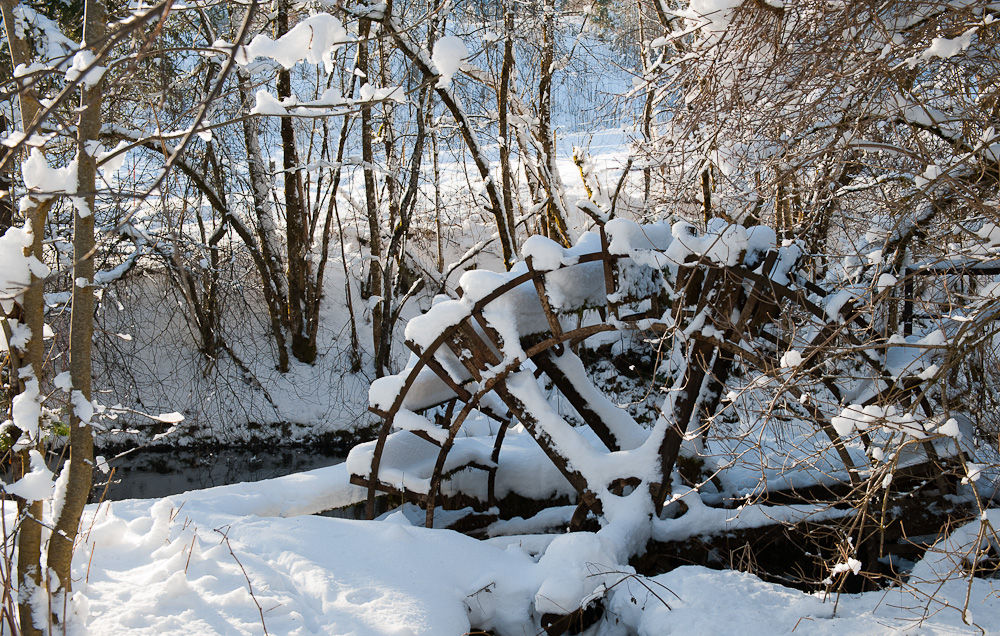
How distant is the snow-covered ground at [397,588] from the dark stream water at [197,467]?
13.9ft

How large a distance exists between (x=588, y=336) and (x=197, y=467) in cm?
583

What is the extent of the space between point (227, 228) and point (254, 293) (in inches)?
45.3

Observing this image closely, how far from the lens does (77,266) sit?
104 inches

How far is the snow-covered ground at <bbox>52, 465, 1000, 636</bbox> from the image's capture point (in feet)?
10.6

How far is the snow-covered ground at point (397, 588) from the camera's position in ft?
10.6

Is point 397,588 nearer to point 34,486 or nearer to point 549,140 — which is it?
point 34,486

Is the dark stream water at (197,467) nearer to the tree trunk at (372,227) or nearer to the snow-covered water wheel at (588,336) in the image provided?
the tree trunk at (372,227)

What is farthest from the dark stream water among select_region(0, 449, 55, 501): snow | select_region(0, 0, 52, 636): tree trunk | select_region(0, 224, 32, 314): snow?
select_region(0, 224, 32, 314): snow

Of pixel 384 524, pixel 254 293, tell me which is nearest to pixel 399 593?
pixel 384 524

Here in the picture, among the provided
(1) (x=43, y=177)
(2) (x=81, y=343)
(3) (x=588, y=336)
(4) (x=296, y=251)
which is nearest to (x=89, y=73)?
(1) (x=43, y=177)

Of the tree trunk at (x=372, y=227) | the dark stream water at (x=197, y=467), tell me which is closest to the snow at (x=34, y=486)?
the dark stream water at (x=197, y=467)

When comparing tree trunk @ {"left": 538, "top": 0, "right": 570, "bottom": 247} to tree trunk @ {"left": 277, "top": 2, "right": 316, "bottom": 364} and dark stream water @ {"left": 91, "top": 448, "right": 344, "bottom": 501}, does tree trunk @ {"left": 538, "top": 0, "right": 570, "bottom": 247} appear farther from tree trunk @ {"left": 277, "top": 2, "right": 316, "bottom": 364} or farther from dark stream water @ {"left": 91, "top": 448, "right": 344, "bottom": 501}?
dark stream water @ {"left": 91, "top": 448, "right": 344, "bottom": 501}

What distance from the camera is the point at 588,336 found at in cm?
532

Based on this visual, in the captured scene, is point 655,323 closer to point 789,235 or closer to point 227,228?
point 789,235
